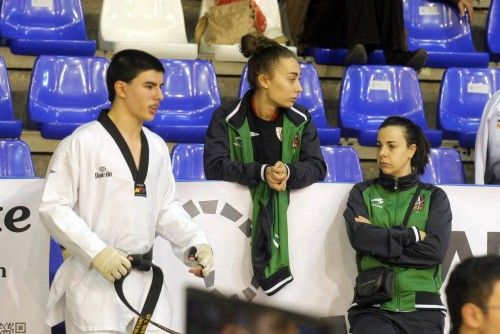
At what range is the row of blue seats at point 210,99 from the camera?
757 centimetres

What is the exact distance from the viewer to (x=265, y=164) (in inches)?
220

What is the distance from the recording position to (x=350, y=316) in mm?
5559

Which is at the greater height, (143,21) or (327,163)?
(143,21)

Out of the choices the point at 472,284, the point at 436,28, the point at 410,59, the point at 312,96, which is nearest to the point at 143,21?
the point at 312,96

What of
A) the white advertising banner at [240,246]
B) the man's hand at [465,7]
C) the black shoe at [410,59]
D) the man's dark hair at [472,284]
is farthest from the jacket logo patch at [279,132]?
the man's hand at [465,7]

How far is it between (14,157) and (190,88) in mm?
1814

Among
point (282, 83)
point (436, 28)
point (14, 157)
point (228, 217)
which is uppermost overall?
point (282, 83)

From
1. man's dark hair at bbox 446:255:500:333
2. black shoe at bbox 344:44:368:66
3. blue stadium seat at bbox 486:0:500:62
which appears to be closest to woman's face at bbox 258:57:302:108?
man's dark hair at bbox 446:255:500:333

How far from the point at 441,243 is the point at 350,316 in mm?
570

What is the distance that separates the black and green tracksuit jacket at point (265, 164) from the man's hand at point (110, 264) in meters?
1.15

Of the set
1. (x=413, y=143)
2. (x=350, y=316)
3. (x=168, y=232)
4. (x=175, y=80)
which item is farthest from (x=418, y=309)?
(x=175, y=80)

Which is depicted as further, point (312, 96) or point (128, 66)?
point (312, 96)

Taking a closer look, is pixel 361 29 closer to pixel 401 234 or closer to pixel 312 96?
pixel 312 96

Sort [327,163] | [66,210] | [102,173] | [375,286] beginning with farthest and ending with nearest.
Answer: [327,163]
[375,286]
[102,173]
[66,210]
